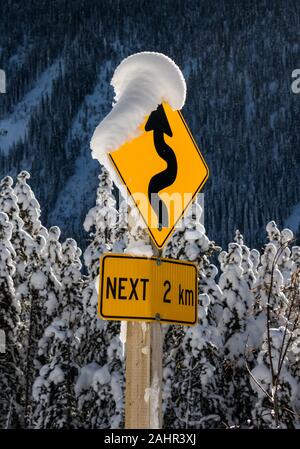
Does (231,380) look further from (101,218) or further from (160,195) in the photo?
(160,195)

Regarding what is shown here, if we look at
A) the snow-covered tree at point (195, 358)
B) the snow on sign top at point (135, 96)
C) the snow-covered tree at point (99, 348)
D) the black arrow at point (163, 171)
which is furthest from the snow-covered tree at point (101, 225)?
the black arrow at point (163, 171)

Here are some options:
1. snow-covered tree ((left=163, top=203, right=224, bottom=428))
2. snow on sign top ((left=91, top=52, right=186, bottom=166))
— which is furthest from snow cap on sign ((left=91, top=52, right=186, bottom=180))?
snow-covered tree ((left=163, top=203, right=224, bottom=428))

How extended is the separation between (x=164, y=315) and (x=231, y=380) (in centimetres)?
3029

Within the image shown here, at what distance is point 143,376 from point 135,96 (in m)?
1.71

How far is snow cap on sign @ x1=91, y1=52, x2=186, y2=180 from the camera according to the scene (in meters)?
4.85

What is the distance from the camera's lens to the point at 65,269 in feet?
124

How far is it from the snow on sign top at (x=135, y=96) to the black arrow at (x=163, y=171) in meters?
0.07

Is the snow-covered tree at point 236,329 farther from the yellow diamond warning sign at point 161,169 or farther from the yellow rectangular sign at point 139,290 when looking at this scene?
the yellow rectangular sign at point 139,290

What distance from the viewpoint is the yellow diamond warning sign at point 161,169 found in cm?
490

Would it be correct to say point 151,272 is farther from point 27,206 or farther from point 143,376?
point 27,206

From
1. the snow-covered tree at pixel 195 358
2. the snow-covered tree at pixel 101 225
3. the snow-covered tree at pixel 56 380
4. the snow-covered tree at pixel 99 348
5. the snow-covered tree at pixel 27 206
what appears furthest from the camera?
the snow-covered tree at pixel 27 206
